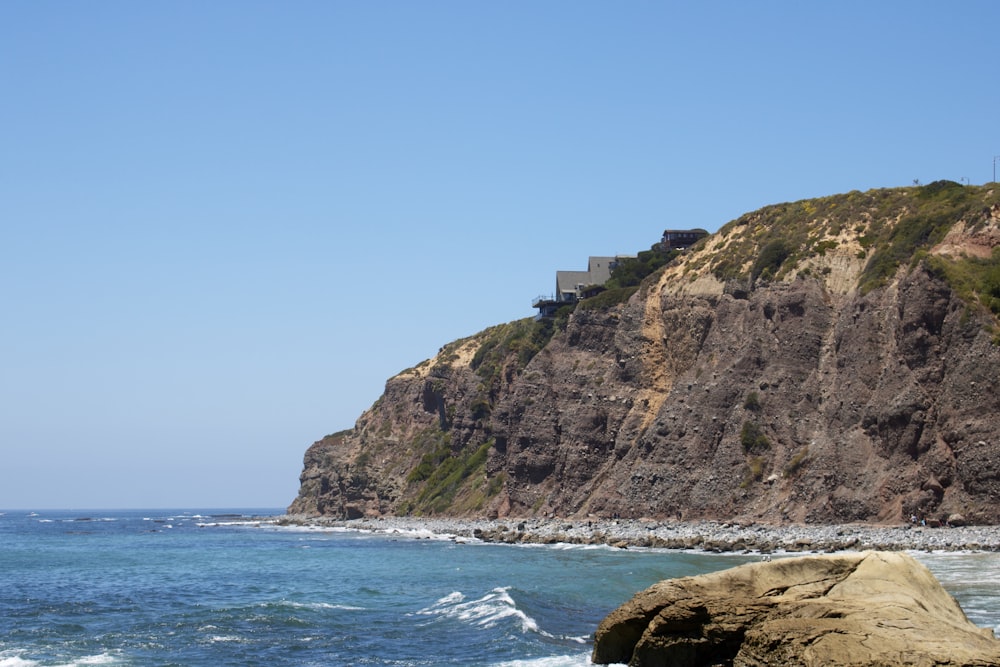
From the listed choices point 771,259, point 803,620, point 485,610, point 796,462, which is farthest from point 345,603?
point 771,259

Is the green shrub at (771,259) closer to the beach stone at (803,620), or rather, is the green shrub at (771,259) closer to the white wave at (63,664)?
the white wave at (63,664)

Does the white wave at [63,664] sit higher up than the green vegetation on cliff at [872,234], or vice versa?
the green vegetation on cliff at [872,234]

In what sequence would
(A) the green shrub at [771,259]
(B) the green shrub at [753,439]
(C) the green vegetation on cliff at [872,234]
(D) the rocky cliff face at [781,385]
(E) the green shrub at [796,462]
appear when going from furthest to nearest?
(A) the green shrub at [771,259] → (B) the green shrub at [753,439] → (E) the green shrub at [796,462] → (C) the green vegetation on cliff at [872,234] → (D) the rocky cliff face at [781,385]

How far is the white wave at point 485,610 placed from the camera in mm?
30547

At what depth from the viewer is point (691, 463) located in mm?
71562

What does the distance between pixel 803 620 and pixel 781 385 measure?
56.0m

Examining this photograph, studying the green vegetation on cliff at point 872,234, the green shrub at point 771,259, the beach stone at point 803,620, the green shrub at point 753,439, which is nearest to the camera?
the beach stone at point 803,620

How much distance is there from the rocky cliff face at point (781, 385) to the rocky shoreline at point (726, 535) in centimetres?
310

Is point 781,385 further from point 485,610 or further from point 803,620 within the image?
point 803,620

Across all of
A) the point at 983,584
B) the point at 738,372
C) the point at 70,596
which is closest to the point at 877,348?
the point at 738,372

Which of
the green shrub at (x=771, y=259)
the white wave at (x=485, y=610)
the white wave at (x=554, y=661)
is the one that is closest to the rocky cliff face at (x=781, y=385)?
the green shrub at (x=771, y=259)

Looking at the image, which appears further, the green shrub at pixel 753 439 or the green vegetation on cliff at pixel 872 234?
the green shrub at pixel 753 439

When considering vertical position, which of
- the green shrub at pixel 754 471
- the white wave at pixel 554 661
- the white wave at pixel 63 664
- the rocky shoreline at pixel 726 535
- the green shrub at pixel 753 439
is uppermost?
the green shrub at pixel 753 439

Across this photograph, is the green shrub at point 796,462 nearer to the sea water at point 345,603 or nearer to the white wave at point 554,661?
the sea water at point 345,603
